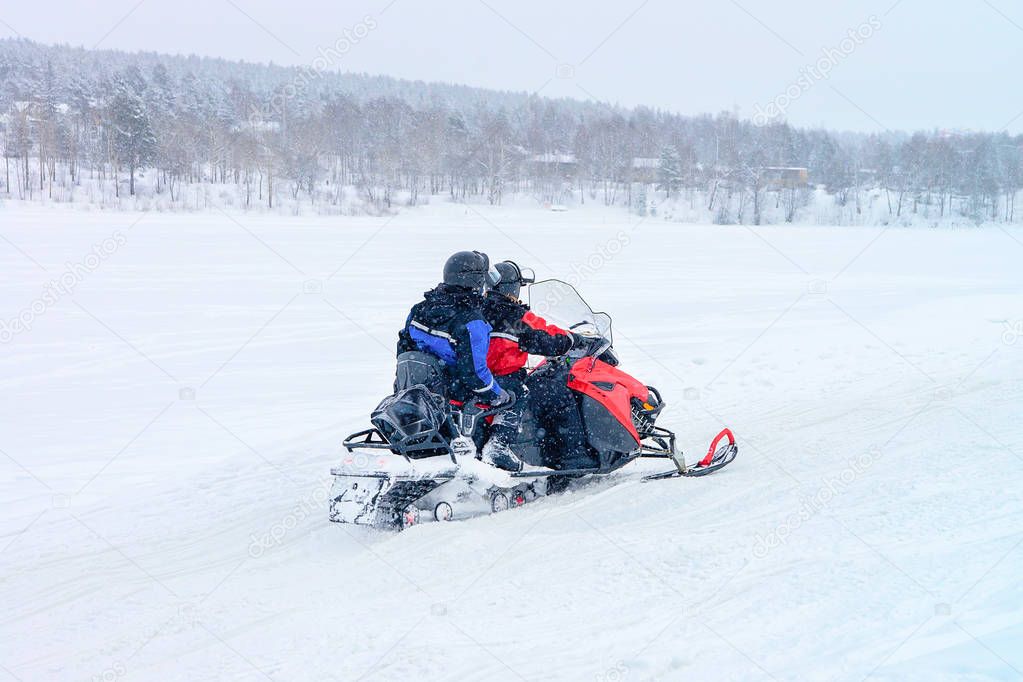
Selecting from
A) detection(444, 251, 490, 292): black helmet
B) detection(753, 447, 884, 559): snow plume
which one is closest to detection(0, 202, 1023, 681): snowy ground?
detection(753, 447, 884, 559): snow plume

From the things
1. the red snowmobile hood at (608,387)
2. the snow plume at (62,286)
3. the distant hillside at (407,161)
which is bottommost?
the snow plume at (62,286)

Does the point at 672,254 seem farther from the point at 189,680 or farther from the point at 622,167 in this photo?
the point at 622,167

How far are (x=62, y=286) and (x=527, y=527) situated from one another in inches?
552

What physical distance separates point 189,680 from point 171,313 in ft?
36.4

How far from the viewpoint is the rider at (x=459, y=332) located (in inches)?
185

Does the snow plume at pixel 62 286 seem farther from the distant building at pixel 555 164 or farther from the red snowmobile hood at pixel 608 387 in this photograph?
the distant building at pixel 555 164

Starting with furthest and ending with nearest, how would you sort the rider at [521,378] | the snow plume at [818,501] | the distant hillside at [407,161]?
the distant hillside at [407,161], the rider at [521,378], the snow plume at [818,501]

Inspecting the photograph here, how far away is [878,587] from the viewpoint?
315cm

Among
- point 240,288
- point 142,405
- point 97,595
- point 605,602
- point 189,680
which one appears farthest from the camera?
point 240,288

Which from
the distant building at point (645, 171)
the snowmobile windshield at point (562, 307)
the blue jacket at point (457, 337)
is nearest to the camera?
the blue jacket at point (457, 337)

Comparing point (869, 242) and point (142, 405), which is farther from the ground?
point (869, 242)

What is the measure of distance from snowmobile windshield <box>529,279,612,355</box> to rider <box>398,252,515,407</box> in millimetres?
975

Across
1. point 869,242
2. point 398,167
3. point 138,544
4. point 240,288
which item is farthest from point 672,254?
point 398,167

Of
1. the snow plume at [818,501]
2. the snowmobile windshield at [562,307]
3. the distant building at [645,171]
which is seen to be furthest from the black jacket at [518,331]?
the distant building at [645,171]
